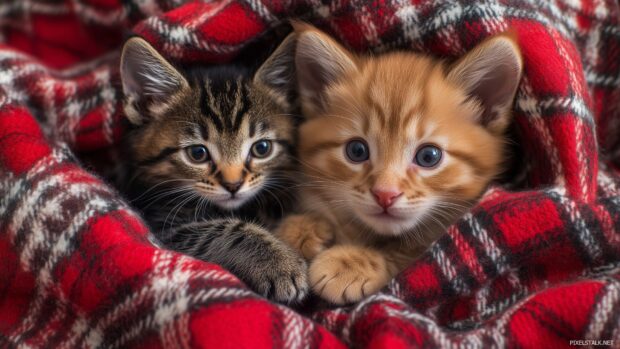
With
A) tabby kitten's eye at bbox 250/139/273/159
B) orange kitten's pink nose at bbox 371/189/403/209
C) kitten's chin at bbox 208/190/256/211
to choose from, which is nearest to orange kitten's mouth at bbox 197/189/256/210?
kitten's chin at bbox 208/190/256/211

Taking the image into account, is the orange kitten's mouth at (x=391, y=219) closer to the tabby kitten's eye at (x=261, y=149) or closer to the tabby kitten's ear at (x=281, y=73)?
the tabby kitten's eye at (x=261, y=149)

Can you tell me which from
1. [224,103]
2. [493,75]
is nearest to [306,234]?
[224,103]

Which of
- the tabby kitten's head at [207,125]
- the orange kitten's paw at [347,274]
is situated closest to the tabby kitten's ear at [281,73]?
the tabby kitten's head at [207,125]

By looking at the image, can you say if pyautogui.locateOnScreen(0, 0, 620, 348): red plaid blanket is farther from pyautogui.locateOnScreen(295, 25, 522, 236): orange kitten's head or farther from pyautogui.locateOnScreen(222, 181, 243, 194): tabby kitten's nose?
pyautogui.locateOnScreen(222, 181, 243, 194): tabby kitten's nose

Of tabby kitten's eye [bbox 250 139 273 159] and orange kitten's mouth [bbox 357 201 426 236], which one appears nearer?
orange kitten's mouth [bbox 357 201 426 236]

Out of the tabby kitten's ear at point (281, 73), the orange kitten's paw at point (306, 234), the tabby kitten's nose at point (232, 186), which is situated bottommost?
the orange kitten's paw at point (306, 234)

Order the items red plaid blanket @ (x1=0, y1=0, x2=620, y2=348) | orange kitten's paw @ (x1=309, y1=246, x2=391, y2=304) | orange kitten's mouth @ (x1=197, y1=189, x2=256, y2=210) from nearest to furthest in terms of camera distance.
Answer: red plaid blanket @ (x1=0, y1=0, x2=620, y2=348)
orange kitten's paw @ (x1=309, y1=246, x2=391, y2=304)
orange kitten's mouth @ (x1=197, y1=189, x2=256, y2=210)

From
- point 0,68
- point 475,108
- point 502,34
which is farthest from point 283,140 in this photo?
point 0,68
